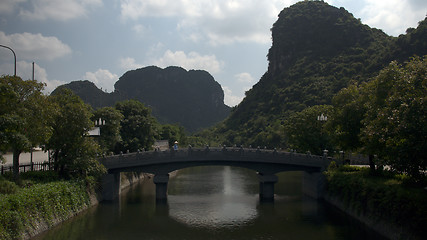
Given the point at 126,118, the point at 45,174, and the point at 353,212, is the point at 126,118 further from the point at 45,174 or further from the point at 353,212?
the point at 353,212

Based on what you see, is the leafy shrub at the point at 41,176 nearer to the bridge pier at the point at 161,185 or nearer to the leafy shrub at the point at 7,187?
the leafy shrub at the point at 7,187

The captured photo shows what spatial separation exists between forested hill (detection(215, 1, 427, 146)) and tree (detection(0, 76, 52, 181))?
58007mm

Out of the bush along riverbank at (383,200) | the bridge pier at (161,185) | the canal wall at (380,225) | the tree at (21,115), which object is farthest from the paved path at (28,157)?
the canal wall at (380,225)

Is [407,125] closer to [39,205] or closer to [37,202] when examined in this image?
[37,202]

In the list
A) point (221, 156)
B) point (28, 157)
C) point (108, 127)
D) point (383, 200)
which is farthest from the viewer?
point (28, 157)

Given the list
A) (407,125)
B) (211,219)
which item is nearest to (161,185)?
(211,219)

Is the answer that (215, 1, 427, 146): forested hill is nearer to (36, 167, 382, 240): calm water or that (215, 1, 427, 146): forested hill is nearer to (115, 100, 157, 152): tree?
(115, 100, 157, 152): tree

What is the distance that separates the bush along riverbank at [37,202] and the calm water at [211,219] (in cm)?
95

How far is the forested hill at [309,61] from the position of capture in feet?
271

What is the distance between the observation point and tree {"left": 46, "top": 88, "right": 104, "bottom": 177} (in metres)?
31.3

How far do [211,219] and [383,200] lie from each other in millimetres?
13598

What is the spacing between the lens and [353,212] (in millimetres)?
30844

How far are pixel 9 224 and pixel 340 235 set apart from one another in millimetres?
21496

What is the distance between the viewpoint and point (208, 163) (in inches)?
1549
